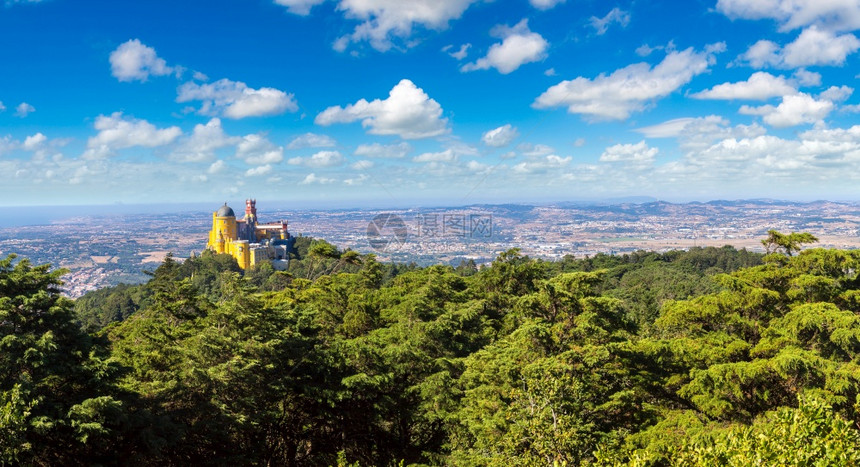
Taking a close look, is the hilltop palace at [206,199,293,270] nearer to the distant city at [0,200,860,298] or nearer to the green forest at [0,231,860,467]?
the distant city at [0,200,860,298]

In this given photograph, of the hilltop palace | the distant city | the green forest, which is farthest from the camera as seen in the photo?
the distant city

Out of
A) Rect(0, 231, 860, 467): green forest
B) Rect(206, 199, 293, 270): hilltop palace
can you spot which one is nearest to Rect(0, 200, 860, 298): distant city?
Rect(206, 199, 293, 270): hilltop palace

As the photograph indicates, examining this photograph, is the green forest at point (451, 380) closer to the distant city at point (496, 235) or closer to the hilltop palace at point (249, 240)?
the distant city at point (496, 235)

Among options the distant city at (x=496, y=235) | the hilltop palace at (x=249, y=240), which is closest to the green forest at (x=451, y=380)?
the distant city at (x=496, y=235)

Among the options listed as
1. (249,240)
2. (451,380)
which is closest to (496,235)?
(249,240)

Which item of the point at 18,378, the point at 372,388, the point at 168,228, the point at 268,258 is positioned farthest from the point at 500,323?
the point at 168,228

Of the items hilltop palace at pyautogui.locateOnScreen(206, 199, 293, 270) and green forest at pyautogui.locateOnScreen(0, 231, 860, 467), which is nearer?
green forest at pyautogui.locateOnScreen(0, 231, 860, 467)

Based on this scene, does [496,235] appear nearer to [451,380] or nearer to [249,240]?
[249,240]
